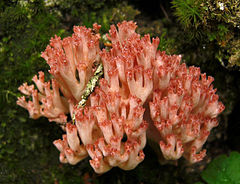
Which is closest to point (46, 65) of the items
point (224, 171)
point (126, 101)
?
point (126, 101)

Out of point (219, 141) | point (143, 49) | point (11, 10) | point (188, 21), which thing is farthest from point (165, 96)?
point (11, 10)

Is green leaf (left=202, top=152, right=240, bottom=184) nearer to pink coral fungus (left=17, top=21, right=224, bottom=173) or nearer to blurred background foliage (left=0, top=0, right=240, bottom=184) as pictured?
blurred background foliage (left=0, top=0, right=240, bottom=184)

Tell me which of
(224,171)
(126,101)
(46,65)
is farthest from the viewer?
(46,65)

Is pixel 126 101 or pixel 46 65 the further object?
pixel 46 65

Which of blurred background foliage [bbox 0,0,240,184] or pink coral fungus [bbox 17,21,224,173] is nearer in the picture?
pink coral fungus [bbox 17,21,224,173]

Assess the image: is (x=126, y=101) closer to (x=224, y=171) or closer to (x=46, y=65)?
(x=46, y=65)

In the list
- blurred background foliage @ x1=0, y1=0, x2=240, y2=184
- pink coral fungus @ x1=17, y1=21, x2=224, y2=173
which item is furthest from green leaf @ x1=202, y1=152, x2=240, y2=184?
pink coral fungus @ x1=17, y1=21, x2=224, y2=173
